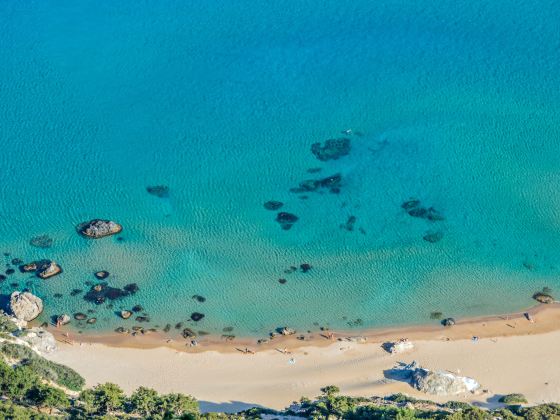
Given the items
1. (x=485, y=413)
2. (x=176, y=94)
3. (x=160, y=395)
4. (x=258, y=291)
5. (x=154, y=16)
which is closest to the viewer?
(x=485, y=413)

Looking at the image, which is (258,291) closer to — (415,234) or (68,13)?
(415,234)

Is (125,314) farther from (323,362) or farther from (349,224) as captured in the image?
(349,224)

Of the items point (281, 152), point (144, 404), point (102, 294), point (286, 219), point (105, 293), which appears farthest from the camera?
point (281, 152)

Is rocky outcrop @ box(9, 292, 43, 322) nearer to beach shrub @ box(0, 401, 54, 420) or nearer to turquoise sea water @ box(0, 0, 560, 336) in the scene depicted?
turquoise sea water @ box(0, 0, 560, 336)

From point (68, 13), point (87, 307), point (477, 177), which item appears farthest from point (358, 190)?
point (68, 13)

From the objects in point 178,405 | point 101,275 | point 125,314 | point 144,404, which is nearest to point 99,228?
point 101,275

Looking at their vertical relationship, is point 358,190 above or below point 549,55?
below

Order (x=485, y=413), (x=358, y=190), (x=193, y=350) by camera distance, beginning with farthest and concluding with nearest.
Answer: (x=358, y=190), (x=193, y=350), (x=485, y=413)
